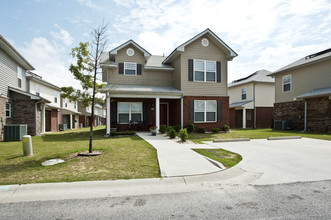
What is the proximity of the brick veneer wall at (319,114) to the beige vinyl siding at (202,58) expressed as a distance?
805cm

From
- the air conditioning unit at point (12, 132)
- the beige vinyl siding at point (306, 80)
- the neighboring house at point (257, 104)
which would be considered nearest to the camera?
the air conditioning unit at point (12, 132)

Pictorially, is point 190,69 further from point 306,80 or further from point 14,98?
point 14,98

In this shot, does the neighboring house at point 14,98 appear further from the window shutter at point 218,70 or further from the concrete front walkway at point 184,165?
the window shutter at point 218,70

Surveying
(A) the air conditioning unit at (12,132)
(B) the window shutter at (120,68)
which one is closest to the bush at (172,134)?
(B) the window shutter at (120,68)

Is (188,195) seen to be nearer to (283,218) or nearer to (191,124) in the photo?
(283,218)

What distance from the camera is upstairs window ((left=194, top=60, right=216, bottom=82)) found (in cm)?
1507

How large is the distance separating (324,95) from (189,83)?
11.0m

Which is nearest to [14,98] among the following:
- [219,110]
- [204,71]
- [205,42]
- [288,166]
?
[204,71]

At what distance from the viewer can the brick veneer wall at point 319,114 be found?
14773 mm

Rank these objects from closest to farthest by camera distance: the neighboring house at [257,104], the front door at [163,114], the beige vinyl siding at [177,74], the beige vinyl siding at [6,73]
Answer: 1. the beige vinyl siding at [6,73]
2. the beige vinyl siding at [177,74]
3. the front door at [163,114]
4. the neighboring house at [257,104]

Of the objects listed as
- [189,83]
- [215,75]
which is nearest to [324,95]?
[215,75]

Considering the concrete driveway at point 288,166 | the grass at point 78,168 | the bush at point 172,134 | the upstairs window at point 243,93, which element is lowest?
the concrete driveway at point 288,166

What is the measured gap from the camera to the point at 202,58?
1515 centimetres

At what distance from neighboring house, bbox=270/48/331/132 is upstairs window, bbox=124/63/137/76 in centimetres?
1501
